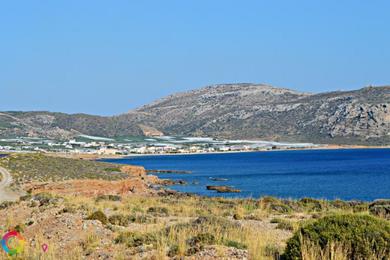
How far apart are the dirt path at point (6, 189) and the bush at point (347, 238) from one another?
982 inches

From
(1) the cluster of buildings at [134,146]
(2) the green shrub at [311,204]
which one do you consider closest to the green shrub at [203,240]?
(2) the green shrub at [311,204]

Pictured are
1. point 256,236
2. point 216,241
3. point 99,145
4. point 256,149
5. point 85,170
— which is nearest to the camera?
point 216,241

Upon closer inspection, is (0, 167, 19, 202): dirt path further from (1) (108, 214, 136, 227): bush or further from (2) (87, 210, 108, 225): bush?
(2) (87, 210, 108, 225): bush

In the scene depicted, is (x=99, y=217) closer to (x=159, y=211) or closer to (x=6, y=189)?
(x=159, y=211)

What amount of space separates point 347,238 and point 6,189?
31785 millimetres

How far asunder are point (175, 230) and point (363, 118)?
6762 inches

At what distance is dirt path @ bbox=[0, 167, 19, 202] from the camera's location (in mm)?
34000

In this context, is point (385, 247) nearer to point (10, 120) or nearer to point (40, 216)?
point (40, 216)

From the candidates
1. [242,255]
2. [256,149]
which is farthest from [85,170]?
[256,149]

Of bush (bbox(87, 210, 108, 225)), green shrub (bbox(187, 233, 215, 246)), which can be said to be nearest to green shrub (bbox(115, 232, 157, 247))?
green shrub (bbox(187, 233, 215, 246))

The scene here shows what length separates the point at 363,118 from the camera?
178 meters

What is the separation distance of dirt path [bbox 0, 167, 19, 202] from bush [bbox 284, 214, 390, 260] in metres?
24.9
